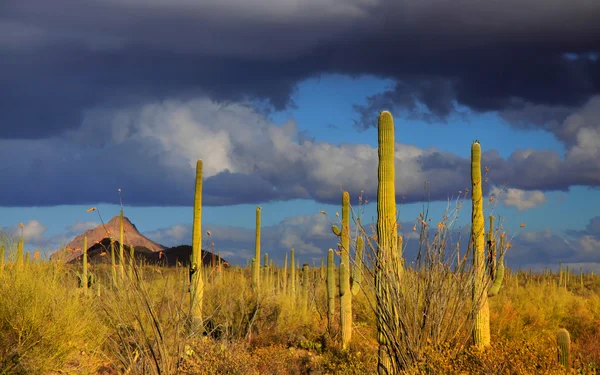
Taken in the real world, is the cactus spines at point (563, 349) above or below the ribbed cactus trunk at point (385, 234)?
below

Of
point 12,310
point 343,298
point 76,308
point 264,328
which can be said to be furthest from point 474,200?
point 12,310

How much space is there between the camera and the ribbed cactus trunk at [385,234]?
878 cm

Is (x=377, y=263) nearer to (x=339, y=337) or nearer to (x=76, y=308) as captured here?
(x=76, y=308)

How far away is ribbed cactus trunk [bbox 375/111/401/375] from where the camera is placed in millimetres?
8781

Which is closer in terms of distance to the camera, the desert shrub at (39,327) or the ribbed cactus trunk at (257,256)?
the desert shrub at (39,327)

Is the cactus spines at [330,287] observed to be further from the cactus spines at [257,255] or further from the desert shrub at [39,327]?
the desert shrub at [39,327]

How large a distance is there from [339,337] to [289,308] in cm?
169

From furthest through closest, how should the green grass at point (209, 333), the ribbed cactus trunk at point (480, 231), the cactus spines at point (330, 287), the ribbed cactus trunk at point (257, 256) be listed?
the ribbed cactus trunk at point (257, 256) → the cactus spines at point (330, 287) → the ribbed cactus trunk at point (480, 231) → the green grass at point (209, 333)

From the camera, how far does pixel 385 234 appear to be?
936 centimetres

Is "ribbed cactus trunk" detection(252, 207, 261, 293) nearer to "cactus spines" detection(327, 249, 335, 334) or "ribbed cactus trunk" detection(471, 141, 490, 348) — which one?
"cactus spines" detection(327, 249, 335, 334)

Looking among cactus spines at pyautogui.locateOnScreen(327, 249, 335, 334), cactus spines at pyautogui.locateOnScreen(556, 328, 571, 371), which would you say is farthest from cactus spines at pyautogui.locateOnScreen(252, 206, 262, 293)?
cactus spines at pyautogui.locateOnScreen(556, 328, 571, 371)

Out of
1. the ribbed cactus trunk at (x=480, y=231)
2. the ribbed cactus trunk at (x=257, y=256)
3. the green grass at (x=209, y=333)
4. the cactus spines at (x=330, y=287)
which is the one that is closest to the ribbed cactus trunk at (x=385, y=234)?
the green grass at (x=209, y=333)

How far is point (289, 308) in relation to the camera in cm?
1773

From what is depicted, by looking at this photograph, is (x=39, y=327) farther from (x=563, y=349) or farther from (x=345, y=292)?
(x=563, y=349)
